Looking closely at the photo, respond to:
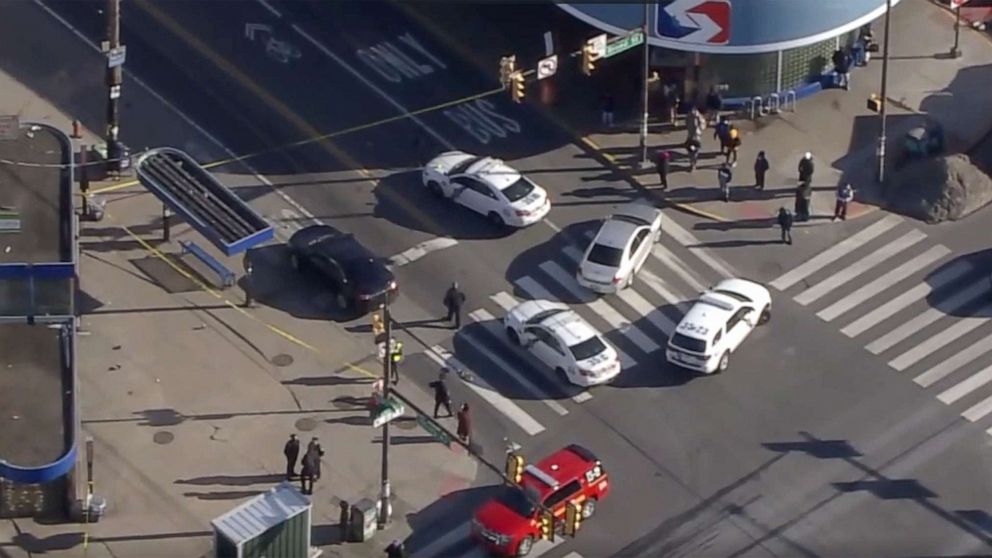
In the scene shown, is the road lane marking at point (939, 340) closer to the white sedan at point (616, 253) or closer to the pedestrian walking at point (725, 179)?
the white sedan at point (616, 253)

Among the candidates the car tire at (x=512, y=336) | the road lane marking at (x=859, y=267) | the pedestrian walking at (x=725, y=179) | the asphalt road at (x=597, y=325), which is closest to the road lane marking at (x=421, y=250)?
the asphalt road at (x=597, y=325)

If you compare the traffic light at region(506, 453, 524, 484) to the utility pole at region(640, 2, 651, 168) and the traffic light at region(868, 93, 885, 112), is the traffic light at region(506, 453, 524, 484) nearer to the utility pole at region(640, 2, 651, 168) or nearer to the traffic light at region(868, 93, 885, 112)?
the utility pole at region(640, 2, 651, 168)

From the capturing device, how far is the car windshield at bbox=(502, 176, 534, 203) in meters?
78.4

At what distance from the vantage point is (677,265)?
77.7 metres

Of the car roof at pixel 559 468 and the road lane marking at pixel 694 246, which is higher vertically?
the road lane marking at pixel 694 246

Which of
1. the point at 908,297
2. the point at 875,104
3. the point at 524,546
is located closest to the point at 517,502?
the point at 524,546

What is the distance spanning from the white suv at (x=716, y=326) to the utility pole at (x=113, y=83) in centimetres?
1814

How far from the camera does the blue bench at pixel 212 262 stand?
76312 mm

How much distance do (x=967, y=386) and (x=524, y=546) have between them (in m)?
14.3

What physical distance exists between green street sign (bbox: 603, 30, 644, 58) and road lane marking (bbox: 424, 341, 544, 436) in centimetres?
978

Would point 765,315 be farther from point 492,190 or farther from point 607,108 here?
point 607,108

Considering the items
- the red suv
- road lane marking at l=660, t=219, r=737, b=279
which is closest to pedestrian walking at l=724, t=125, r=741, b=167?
road lane marking at l=660, t=219, r=737, b=279

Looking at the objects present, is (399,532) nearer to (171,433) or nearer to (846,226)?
(171,433)

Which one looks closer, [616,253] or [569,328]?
[569,328]
